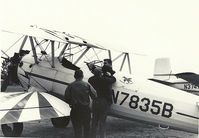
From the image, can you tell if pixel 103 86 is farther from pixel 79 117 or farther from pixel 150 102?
pixel 79 117

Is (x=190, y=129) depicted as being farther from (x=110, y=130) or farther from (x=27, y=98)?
(x=27, y=98)

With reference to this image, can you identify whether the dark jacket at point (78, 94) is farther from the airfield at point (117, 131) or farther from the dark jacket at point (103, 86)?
the airfield at point (117, 131)

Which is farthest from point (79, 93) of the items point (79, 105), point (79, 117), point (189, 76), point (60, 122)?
point (60, 122)

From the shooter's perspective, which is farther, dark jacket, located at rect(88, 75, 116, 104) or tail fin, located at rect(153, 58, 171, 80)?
tail fin, located at rect(153, 58, 171, 80)

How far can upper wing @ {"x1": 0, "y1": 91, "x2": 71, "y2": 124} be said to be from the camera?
6023 mm

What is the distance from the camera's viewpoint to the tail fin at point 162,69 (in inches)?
690

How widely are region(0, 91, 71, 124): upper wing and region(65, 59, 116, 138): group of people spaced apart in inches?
25.0

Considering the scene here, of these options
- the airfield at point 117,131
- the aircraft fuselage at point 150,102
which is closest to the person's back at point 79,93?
the aircraft fuselage at point 150,102

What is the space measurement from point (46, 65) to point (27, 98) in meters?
1.53

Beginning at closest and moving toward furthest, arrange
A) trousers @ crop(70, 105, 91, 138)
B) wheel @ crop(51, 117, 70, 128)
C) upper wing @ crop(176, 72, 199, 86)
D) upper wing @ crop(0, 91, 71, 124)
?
upper wing @ crop(176, 72, 199, 86), trousers @ crop(70, 105, 91, 138), upper wing @ crop(0, 91, 71, 124), wheel @ crop(51, 117, 70, 128)

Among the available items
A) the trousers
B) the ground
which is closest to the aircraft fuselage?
the ground

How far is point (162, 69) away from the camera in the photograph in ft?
58.0

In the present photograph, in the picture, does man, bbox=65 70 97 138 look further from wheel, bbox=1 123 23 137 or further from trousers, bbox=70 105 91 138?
wheel, bbox=1 123 23 137

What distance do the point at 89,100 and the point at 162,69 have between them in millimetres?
12204
